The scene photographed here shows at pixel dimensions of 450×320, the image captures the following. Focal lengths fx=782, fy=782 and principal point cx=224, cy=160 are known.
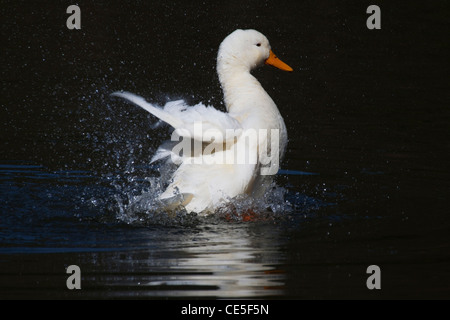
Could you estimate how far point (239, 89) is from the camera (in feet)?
21.2

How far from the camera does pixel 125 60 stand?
39.0 feet

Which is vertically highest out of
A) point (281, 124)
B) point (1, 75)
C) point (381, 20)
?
point (381, 20)

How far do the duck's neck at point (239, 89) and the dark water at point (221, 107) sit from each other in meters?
0.85

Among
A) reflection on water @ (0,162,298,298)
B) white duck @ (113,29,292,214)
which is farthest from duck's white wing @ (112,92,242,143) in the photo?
reflection on water @ (0,162,298,298)

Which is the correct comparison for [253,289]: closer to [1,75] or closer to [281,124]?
[281,124]

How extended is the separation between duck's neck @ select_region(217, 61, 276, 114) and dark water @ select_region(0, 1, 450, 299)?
33.3 inches

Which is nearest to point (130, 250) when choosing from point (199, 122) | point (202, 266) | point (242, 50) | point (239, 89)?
point (202, 266)

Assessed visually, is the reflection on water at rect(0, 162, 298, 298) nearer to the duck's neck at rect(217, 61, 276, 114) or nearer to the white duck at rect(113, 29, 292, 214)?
the white duck at rect(113, 29, 292, 214)

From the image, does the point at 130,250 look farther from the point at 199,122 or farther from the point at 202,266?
the point at 199,122

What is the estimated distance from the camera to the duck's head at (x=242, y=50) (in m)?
6.50

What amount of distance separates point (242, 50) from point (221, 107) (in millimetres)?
3804

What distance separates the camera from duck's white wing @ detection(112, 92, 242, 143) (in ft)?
18.4
